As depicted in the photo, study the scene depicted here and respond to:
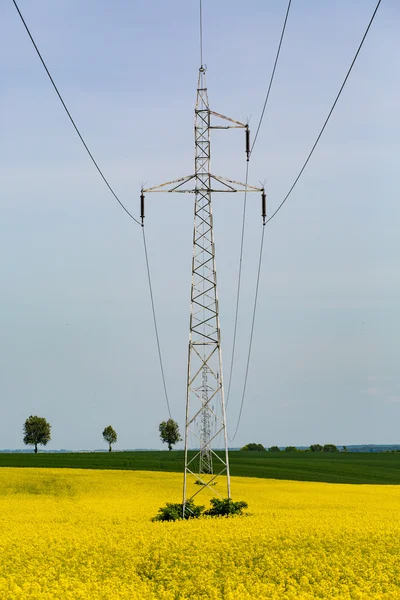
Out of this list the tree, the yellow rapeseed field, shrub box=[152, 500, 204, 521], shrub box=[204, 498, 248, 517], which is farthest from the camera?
the tree

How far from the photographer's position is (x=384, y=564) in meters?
27.7

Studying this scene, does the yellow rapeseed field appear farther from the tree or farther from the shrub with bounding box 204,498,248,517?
the tree

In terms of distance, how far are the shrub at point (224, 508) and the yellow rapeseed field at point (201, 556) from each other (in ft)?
3.03

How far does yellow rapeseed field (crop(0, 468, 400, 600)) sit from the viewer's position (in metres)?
24.4

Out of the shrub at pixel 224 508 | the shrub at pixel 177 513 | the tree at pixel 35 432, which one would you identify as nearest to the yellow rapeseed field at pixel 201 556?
the shrub at pixel 224 508

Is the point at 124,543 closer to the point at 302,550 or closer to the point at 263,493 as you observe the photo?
the point at 302,550

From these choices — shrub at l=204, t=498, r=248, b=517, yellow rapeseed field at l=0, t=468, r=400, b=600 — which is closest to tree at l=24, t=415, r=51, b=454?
yellow rapeseed field at l=0, t=468, r=400, b=600

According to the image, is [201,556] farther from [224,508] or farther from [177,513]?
[224,508]

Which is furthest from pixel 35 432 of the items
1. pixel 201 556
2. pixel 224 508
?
pixel 201 556

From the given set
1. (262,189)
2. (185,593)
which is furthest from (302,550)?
(262,189)

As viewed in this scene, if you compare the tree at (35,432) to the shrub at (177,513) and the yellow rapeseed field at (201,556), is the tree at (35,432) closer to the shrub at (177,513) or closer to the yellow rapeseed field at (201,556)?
the yellow rapeseed field at (201,556)

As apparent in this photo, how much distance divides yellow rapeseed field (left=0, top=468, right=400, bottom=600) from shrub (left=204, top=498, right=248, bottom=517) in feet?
3.03

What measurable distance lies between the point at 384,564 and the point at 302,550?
3.42 m

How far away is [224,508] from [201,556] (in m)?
12.9
